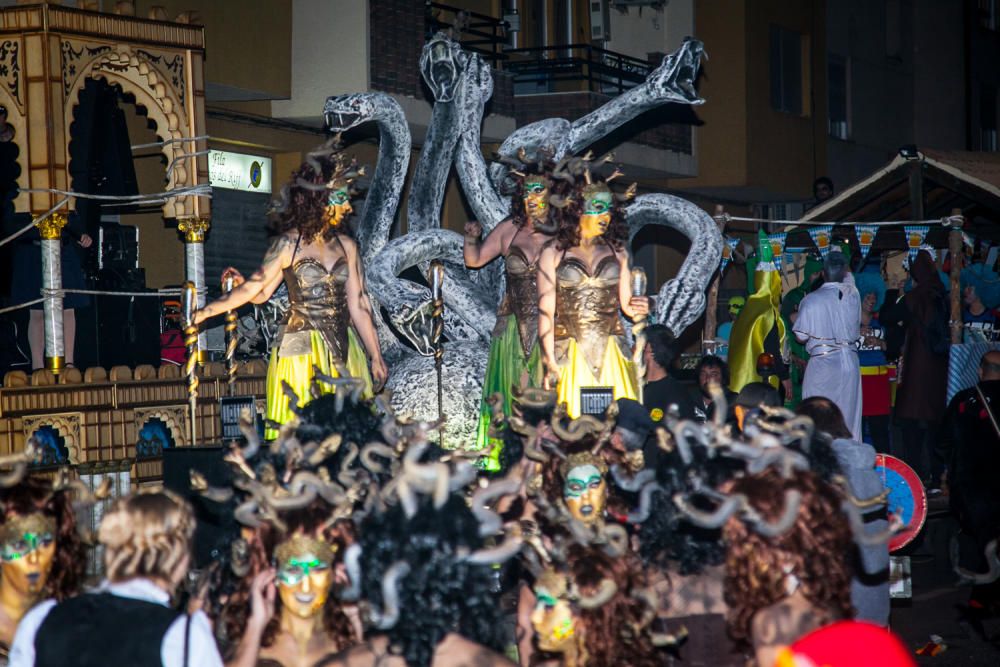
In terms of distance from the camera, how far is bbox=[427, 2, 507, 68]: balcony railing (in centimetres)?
1923

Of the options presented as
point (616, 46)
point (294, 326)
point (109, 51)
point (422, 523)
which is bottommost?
point (422, 523)

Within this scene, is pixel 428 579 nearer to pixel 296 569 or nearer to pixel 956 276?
pixel 296 569

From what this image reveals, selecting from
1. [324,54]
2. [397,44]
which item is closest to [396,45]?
[397,44]

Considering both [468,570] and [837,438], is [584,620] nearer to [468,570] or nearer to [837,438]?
[468,570]

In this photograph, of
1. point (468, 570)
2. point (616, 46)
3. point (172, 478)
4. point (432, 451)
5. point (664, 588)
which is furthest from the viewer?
point (616, 46)

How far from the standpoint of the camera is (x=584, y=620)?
4484 mm

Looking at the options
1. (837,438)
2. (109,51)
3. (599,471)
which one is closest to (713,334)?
(109,51)

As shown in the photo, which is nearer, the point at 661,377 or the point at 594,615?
the point at 594,615

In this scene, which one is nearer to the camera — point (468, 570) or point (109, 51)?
point (468, 570)

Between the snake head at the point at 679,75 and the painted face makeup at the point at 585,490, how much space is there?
7.34 m

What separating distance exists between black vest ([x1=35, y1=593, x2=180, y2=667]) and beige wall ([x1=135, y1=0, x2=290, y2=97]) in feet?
40.7

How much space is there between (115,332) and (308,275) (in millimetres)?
4361

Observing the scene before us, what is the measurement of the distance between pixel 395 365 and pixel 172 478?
11.7ft

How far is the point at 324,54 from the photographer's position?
1748cm
